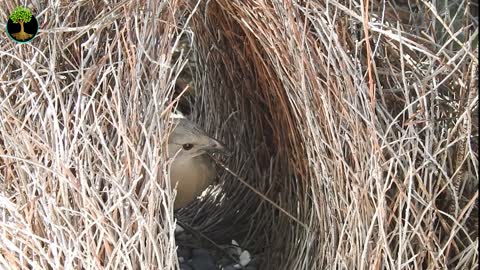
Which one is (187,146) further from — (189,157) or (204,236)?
(204,236)

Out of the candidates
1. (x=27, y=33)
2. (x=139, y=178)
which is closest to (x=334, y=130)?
(x=139, y=178)

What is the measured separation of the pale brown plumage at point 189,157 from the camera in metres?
1.35

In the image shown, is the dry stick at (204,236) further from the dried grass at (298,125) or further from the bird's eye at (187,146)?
the dried grass at (298,125)

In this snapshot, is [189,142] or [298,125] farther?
[189,142]

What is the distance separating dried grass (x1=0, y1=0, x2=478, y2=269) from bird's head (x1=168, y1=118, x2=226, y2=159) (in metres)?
0.24

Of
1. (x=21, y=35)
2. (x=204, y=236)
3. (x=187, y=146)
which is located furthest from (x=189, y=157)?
(x=21, y=35)

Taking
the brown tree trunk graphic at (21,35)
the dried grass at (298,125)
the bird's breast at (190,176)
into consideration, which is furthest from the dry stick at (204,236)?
the brown tree trunk graphic at (21,35)

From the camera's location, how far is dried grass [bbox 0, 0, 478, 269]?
0.99 m

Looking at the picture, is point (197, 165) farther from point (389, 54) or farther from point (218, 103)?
point (389, 54)

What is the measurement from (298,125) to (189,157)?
0.25m

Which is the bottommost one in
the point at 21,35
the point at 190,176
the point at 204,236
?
the point at 204,236

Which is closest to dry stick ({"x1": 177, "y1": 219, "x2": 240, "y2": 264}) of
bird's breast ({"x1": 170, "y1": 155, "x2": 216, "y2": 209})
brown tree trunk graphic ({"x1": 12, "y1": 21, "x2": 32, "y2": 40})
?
bird's breast ({"x1": 170, "y1": 155, "x2": 216, "y2": 209})

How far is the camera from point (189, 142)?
136cm

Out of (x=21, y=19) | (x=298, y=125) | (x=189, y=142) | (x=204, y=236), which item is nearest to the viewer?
(x=21, y=19)
